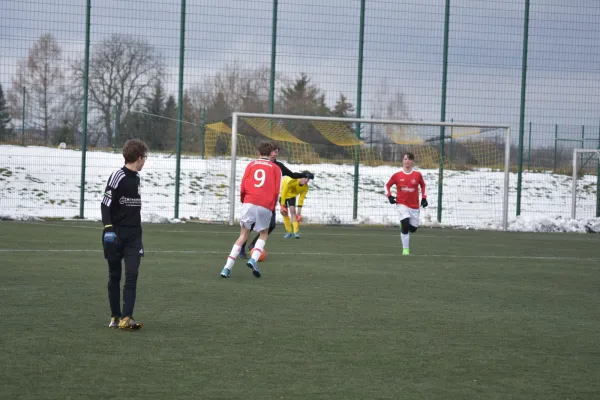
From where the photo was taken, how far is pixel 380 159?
2148 cm

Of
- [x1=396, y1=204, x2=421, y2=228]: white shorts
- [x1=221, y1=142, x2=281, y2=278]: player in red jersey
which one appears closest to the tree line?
[x1=396, y1=204, x2=421, y2=228]: white shorts

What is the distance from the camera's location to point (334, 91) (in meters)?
21.5

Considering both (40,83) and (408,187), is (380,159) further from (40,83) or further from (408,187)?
(40,83)

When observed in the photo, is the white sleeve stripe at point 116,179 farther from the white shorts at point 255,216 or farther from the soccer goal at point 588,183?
the soccer goal at point 588,183

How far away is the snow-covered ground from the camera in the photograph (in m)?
20.1

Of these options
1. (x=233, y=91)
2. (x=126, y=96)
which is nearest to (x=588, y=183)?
(x=233, y=91)

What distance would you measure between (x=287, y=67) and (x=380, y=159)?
3.41m

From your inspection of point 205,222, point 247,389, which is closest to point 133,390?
point 247,389

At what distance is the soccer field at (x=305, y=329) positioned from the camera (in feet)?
14.6

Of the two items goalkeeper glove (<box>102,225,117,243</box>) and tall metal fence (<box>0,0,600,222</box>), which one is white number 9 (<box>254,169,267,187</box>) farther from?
tall metal fence (<box>0,0,600,222</box>)

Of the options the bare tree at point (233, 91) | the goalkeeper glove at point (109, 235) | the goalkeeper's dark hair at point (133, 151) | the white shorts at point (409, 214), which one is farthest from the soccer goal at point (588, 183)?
the goalkeeper glove at point (109, 235)

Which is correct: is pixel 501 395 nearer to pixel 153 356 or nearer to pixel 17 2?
pixel 153 356

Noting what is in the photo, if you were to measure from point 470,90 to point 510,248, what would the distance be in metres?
8.20

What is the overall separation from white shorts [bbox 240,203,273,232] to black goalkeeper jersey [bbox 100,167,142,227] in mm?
3322
